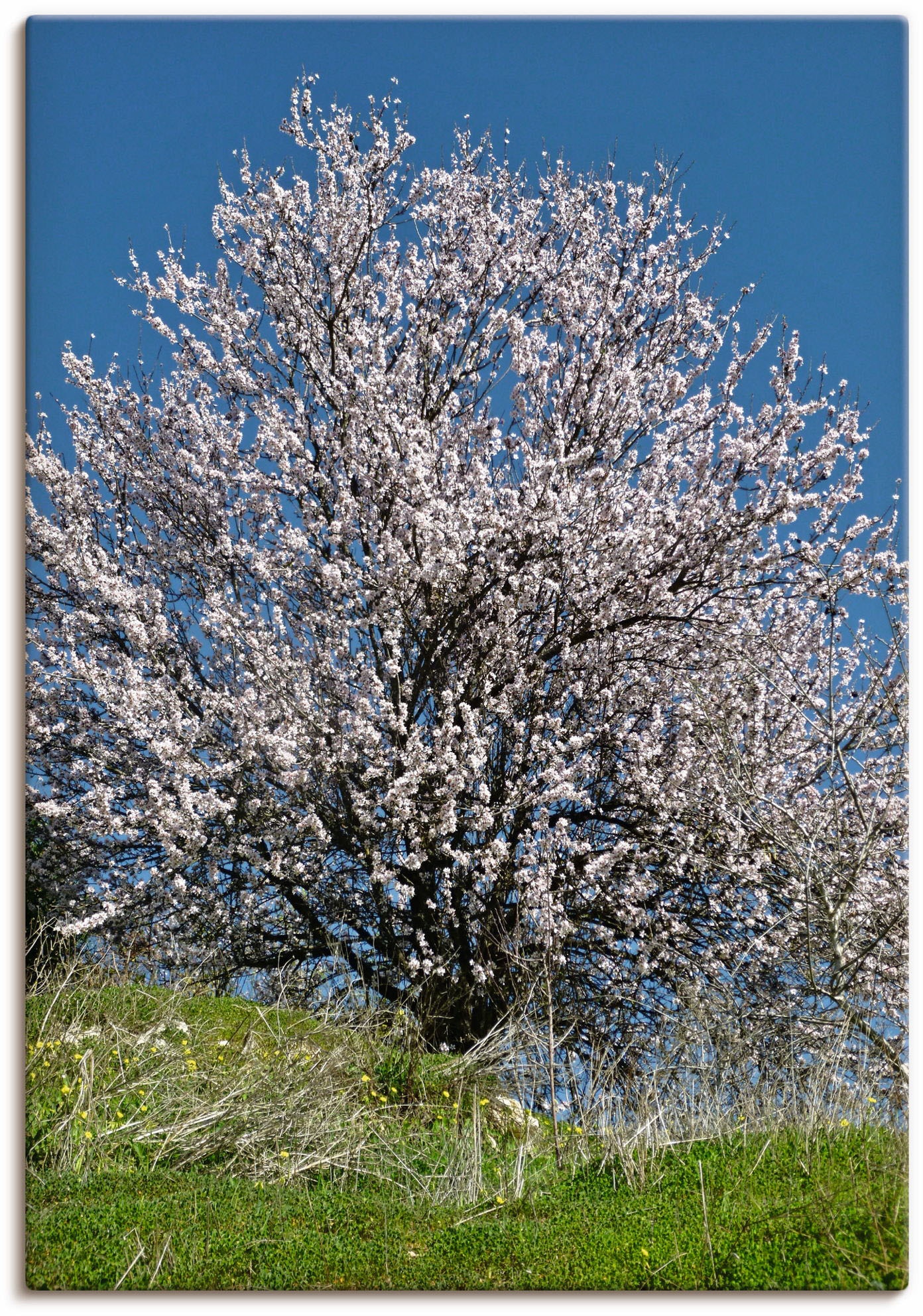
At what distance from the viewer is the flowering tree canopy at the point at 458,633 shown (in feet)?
18.0

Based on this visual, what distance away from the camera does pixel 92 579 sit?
5.51 metres

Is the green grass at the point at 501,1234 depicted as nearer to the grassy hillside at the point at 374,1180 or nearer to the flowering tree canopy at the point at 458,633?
the grassy hillside at the point at 374,1180

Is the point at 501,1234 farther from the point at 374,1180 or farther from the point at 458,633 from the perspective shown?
the point at 458,633

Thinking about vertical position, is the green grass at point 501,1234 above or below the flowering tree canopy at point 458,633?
below

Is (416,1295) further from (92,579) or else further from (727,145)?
(727,145)

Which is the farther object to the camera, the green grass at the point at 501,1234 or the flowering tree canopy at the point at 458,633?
the flowering tree canopy at the point at 458,633

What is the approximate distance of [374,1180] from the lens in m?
3.79

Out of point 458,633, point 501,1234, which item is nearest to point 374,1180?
point 501,1234

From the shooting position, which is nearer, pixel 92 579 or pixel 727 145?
pixel 727 145

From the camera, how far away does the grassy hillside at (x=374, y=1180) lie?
3.17 metres

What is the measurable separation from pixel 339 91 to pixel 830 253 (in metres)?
2.73

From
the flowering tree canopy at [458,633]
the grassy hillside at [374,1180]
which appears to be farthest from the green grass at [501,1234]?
the flowering tree canopy at [458,633]

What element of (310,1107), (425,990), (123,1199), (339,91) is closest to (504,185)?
(339,91)

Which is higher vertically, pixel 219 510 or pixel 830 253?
pixel 830 253
